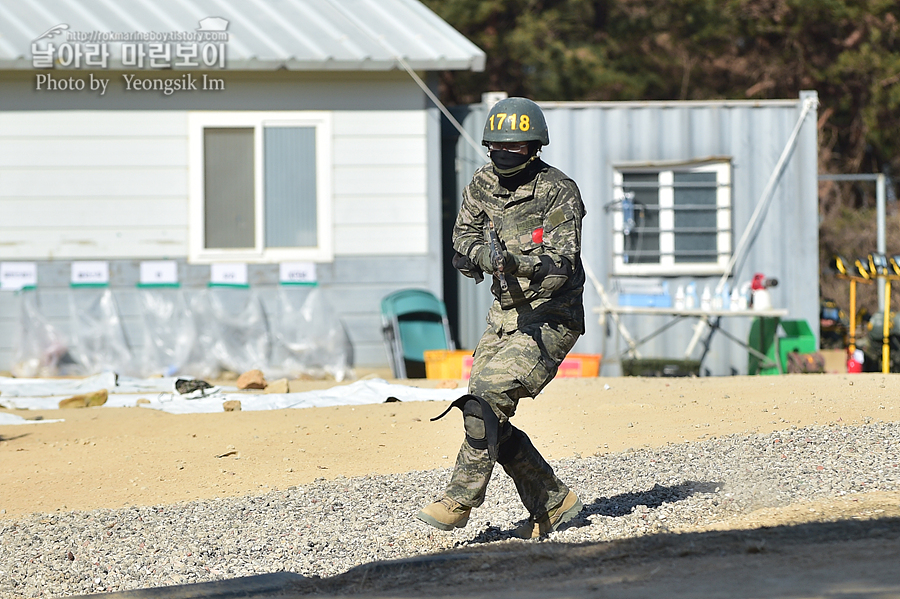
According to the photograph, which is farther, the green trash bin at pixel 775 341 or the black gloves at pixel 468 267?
the green trash bin at pixel 775 341

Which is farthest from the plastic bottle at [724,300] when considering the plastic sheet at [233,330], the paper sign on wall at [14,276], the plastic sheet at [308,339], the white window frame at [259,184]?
the paper sign on wall at [14,276]

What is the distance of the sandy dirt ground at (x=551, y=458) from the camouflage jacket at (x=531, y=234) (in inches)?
41.6

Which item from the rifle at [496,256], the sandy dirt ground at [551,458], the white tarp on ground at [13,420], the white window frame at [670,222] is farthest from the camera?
the white window frame at [670,222]

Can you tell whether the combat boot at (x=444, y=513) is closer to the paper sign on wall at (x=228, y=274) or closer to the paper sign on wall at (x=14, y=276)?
the paper sign on wall at (x=228, y=274)

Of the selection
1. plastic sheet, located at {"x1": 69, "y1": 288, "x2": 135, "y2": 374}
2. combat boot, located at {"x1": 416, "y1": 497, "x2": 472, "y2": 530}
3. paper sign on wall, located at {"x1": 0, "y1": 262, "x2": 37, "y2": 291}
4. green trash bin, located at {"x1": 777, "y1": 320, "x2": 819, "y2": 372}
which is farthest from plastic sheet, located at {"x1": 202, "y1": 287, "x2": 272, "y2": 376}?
combat boot, located at {"x1": 416, "y1": 497, "x2": 472, "y2": 530}

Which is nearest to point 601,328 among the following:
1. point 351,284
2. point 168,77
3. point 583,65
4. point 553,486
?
point 351,284

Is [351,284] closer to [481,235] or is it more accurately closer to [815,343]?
[815,343]

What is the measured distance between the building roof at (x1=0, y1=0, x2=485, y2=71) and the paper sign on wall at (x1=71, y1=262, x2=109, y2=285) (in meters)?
2.27

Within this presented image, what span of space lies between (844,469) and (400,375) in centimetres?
679

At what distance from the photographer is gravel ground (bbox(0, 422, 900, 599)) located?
4938 millimetres

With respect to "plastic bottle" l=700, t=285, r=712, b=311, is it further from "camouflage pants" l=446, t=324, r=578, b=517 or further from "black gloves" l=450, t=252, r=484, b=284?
"black gloves" l=450, t=252, r=484, b=284

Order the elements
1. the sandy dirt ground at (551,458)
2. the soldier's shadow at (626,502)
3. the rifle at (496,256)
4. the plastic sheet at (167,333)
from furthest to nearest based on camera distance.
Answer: the plastic sheet at (167,333) → the soldier's shadow at (626,502) → the rifle at (496,256) → the sandy dirt ground at (551,458)

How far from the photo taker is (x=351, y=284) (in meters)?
12.5

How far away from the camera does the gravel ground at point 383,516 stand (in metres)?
4.94
